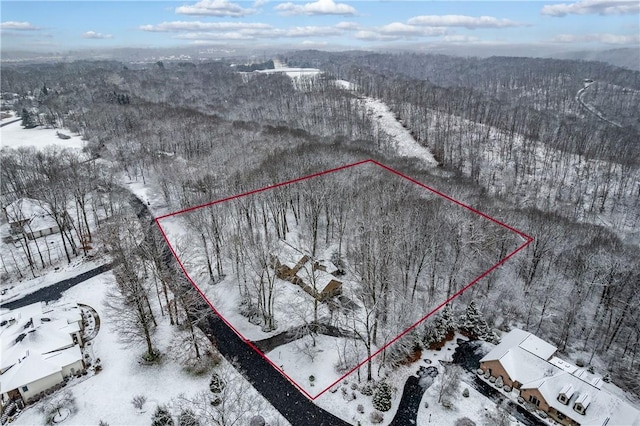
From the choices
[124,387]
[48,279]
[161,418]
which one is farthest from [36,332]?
[48,279]

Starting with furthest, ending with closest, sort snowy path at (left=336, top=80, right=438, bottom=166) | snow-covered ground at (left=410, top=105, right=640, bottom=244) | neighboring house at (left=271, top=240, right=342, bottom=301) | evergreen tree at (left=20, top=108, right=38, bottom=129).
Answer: evergreen tree at (left=20, top=108, right=38, bottom=129)
snowy path at (left=336, top=80, right=438, bottom=166)
snow-covered ground at (left=410, top=105, right=640, bottom=244)
neighboring house at (left=271, top=240, right=342, bottom=301)

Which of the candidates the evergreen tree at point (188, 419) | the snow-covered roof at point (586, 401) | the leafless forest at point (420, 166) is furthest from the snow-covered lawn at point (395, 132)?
the evergreen tree at point (188, 419)

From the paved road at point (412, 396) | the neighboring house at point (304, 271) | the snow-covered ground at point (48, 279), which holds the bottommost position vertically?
the paved road at point (412, 396)

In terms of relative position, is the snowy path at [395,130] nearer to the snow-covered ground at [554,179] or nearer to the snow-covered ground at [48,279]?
the snow-covered ground at [554,179]

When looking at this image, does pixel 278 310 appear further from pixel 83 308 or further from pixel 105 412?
pixel 83 308

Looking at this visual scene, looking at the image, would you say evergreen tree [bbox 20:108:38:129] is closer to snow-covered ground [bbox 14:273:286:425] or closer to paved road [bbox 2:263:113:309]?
paved road [bbox 2:263:113:309]

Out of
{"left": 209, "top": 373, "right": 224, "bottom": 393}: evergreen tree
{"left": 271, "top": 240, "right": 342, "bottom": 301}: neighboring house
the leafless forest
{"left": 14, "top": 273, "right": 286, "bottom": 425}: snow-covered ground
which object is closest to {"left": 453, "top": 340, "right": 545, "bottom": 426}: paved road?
the leafless forest

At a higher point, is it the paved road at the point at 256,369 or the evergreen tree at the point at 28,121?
A: the evergreen tree at the point at 28,121
